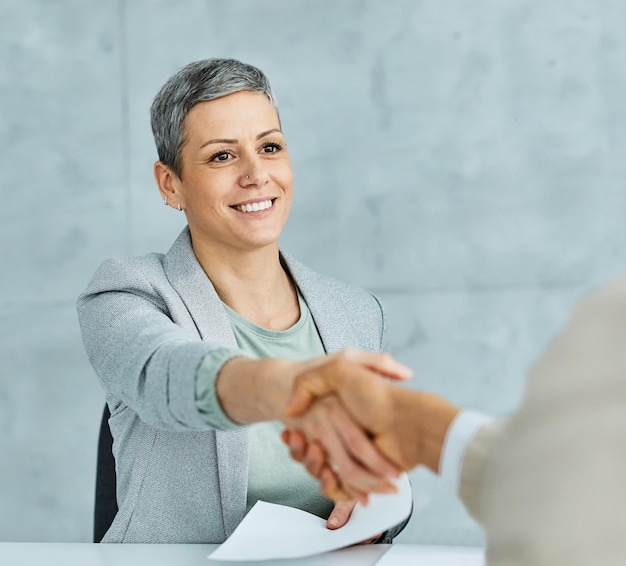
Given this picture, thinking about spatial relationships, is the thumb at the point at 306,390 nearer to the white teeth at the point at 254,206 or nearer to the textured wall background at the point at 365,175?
the white teeth at the point at 254,206

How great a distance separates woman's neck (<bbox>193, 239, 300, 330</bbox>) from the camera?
74.5 inches

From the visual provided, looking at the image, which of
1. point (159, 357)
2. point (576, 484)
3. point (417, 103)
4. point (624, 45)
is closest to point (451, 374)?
point (417, 103)

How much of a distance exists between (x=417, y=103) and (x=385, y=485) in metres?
1.76

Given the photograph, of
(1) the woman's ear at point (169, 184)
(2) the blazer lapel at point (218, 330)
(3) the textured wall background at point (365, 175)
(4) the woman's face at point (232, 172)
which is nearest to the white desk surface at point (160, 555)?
(2) the blazer lapel at point (218, 330)

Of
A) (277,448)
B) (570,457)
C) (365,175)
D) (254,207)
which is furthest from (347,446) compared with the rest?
(365,175)

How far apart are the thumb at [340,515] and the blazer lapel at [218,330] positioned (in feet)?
0.68

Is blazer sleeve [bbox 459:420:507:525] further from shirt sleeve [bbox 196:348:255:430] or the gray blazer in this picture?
the gray blazer

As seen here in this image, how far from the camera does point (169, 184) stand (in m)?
1.96

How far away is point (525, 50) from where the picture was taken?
2.71m

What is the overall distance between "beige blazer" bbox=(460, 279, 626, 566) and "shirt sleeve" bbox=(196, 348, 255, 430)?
2.14 ft

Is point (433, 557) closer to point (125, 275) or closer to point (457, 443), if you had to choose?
point (457, 443)

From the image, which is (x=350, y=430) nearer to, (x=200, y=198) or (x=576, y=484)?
(x=576, y=484)

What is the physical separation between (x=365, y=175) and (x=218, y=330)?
3.95 ft

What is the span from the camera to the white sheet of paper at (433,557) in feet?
4.29
